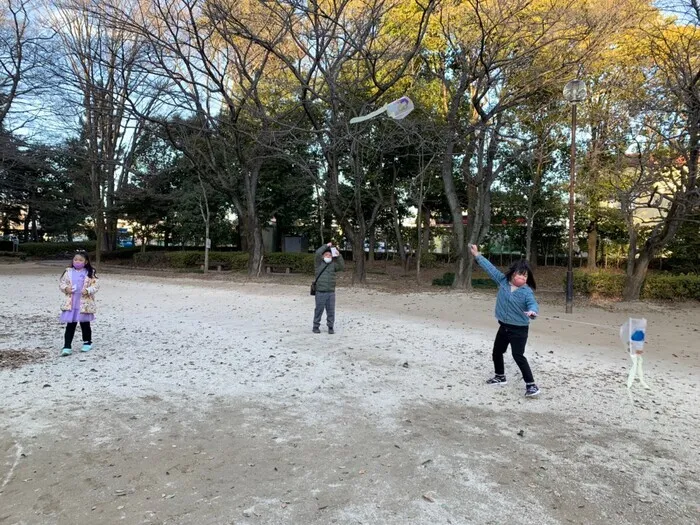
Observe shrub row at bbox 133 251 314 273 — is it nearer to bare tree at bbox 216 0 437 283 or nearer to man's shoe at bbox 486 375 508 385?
bare tree at bbox 216 0 437 283

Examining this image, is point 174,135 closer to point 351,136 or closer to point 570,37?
point 351,136

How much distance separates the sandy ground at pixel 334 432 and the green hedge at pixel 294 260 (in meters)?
12.9

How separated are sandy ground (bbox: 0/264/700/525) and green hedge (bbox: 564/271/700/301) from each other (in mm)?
5987

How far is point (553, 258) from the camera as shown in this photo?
2580cm

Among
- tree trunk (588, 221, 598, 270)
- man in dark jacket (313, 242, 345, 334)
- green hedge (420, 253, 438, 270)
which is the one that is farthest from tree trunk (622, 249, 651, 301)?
green hedge (420, 253, 438, 270)

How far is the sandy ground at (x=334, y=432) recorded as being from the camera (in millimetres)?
2730

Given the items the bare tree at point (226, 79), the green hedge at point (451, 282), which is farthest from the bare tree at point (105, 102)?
the green hedge at point (451, 282)

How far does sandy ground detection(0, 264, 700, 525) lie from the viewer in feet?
8.96

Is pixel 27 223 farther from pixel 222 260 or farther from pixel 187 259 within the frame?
pixel 222 260

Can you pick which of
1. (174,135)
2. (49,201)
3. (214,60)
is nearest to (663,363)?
(214,60)

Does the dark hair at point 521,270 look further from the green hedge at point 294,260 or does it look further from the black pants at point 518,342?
the green hedge at point 294,260

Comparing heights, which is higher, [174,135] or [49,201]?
[174,135]

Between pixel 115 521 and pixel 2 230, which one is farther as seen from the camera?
pixel 2 230

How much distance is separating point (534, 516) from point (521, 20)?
12.2 metres
